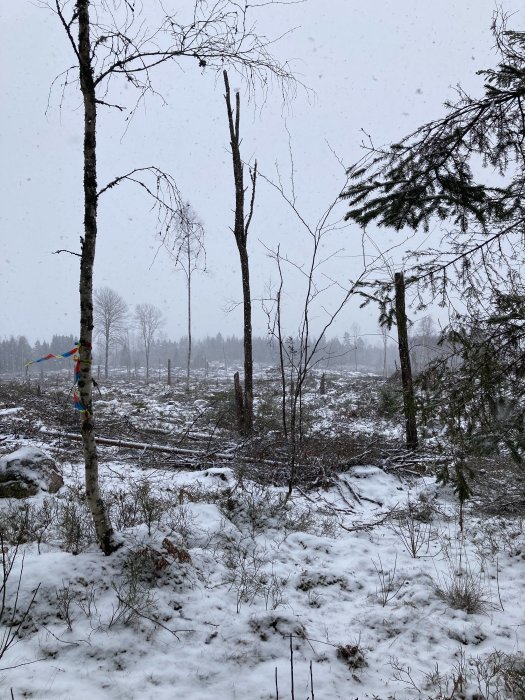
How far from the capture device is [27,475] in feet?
17.9

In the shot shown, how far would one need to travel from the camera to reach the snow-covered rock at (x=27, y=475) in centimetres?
526

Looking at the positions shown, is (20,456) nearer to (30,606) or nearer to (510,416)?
(30,606)

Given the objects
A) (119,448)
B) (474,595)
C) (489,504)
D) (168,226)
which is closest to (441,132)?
(168,226)

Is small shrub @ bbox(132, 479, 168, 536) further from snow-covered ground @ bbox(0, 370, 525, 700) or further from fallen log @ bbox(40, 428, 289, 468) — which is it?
fallen log @ bbox(40, 428, 289, 468)

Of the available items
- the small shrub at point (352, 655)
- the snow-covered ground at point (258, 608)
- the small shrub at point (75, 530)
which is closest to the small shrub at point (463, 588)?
the snow-covered ground at point (258, 608)

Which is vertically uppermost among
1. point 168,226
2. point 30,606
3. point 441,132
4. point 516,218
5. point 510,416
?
point 441,132

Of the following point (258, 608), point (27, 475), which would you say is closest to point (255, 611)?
point (258, 608)

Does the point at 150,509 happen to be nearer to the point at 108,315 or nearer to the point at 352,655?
the point at 352,655

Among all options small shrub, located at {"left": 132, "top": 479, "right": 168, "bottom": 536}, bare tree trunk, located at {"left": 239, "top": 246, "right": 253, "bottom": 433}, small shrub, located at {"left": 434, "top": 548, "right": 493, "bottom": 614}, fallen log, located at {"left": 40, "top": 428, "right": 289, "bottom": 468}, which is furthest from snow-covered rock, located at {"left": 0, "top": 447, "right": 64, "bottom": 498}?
small shrub, located at {"left": 434, "top": 548, "right": 493, "bottom": 614}

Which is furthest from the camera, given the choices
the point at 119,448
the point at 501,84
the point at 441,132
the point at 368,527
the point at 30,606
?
the point at 119,448

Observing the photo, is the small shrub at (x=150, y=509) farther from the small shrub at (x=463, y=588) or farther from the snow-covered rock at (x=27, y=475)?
the small shrub at (x=463, y=588)

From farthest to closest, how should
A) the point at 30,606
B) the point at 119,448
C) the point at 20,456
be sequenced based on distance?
the point at 119,448 → the point at 20,456 → the point at 30,606

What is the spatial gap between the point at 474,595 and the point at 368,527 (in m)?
1.79

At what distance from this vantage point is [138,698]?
213 cm
